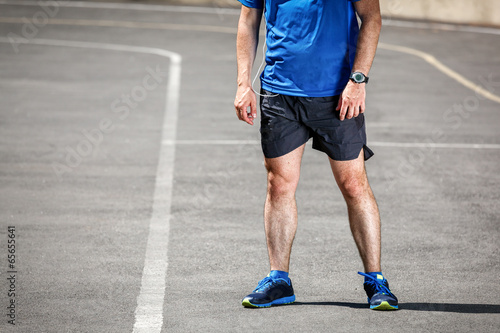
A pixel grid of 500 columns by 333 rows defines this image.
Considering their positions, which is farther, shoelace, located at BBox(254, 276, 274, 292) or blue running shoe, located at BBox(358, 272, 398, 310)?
shoelace, located at BBox(254, 276, 274, 292)

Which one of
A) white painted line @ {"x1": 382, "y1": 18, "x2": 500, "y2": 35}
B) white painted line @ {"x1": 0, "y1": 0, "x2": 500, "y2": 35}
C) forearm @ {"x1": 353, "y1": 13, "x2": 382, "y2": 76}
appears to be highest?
forearm @ {"x1": 353, "y1": 13, "x2": 382, "y2": 76}

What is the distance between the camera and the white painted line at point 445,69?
518 inches

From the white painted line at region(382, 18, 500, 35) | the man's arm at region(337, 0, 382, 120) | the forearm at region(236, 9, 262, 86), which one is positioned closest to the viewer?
the man's arm at region(337, 0, 382, 120)

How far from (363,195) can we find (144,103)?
7.51m

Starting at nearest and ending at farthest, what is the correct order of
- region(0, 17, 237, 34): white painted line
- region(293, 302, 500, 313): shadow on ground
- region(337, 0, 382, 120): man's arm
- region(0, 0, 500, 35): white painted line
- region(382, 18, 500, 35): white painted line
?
region(337, 0, 382, 120): man's arm
region(293, 302, 500, 313): shadow on ground
region(382, 18, 500, 35): white painted line
region(0, 17, 237, 34): white painted line
region(0, 0, 500, 35): white painted line

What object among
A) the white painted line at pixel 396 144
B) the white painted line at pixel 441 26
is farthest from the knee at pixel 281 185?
the white painted line at pixel 441 26

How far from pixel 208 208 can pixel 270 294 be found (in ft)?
7.54

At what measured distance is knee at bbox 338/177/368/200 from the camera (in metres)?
5.06

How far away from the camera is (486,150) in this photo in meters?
9.53

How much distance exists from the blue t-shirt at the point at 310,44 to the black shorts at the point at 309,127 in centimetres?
6

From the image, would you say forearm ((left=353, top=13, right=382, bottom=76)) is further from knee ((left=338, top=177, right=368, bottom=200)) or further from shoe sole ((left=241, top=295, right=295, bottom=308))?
shoe sole ((left=241, top=295, right=295, bottom=308))

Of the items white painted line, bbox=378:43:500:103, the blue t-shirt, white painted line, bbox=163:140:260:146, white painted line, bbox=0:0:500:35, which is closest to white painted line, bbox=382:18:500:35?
white painted line, bbox=0:0:500:35

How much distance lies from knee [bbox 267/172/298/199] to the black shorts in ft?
0.43

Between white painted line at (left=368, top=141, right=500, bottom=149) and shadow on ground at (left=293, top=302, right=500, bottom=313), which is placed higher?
shadow on ground at (left=293, top=302, right=500, bottom=313)
